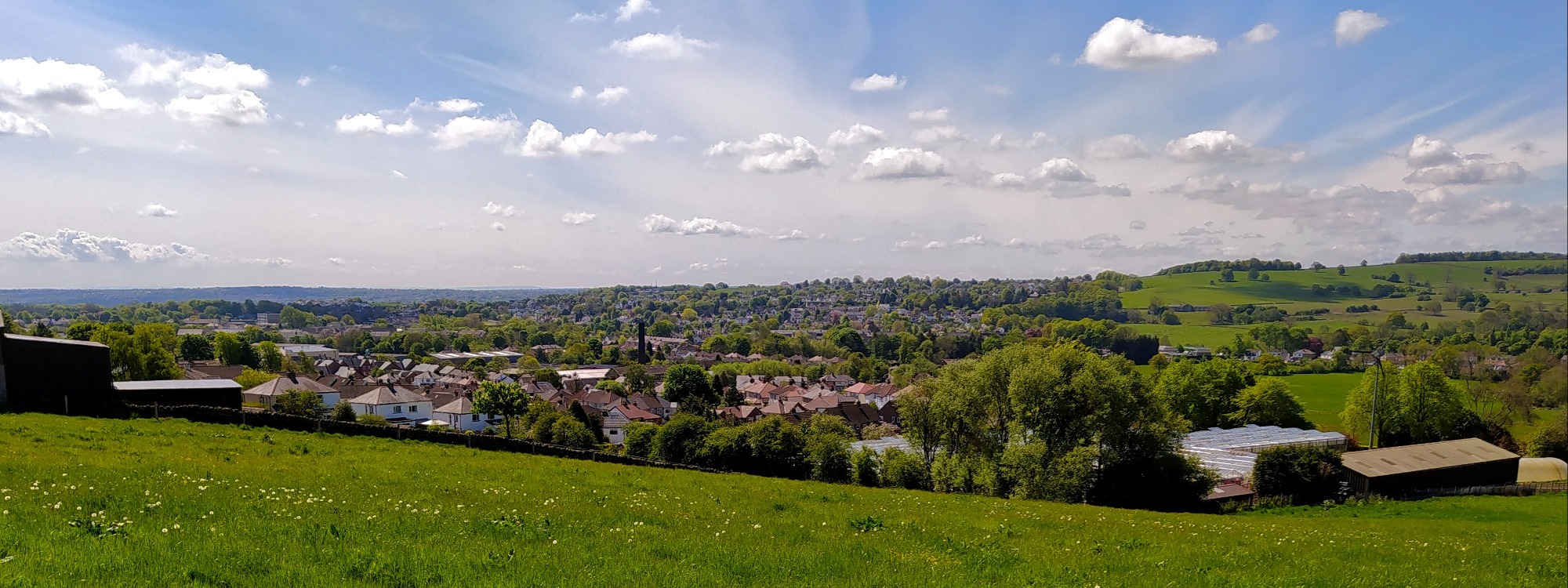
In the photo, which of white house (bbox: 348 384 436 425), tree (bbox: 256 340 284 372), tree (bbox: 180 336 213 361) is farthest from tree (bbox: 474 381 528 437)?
tree (bbox: 180 336 213 361)

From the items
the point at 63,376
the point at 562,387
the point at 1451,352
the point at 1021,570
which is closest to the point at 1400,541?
the point at 1021,570

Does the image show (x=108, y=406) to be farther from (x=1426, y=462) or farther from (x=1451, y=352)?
(x=1451, y=352)

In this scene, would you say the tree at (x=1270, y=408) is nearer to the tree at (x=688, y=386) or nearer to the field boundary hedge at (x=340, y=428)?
the tree at (x=688, y=386)

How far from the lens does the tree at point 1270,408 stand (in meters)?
71.9

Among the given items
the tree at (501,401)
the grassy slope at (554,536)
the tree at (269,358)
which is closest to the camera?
the grassy slope at (554,536)

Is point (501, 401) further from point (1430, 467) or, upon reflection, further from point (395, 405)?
point (1430, 467)

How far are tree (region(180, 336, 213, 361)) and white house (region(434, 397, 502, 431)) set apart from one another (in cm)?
5629

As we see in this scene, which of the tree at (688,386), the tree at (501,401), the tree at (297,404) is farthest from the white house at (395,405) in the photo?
the tree at (688,386)

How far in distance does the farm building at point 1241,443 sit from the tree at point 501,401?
178 ft

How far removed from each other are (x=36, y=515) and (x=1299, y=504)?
47.1 meters

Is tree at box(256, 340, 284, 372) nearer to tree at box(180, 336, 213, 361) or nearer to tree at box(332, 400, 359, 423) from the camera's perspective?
tree at box(180, 336, 213, 361)

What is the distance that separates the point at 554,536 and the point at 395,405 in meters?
78.7

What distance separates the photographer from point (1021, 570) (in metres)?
9.39

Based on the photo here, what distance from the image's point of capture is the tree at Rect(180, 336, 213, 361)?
4306 inches
